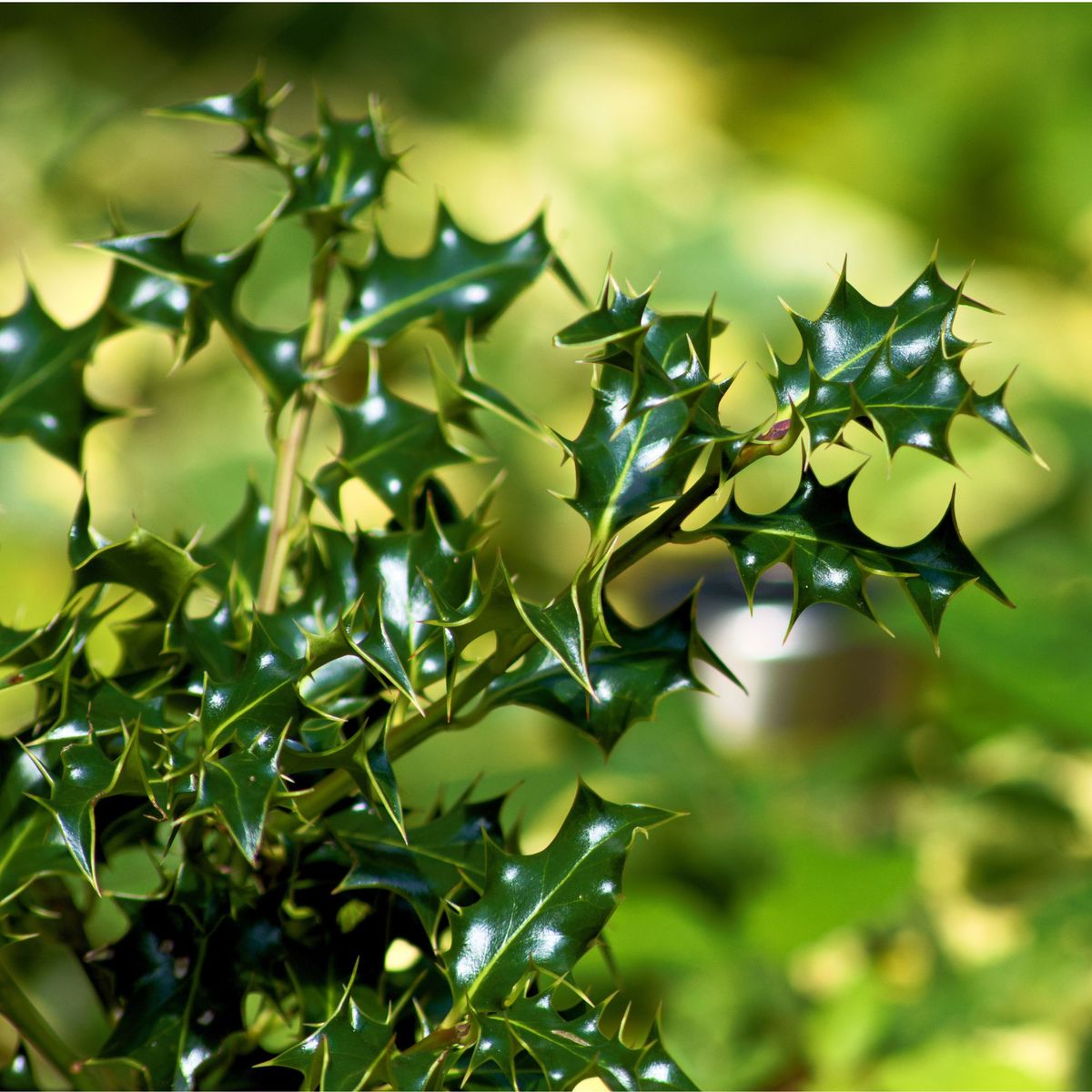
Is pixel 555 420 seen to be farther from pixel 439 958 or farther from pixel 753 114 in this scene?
pixel 439 958

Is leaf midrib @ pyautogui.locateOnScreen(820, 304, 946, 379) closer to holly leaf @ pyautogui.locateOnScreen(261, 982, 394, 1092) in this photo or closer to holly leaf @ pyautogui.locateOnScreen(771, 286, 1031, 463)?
holly leaf @ pyautogui.locateOnScreen(771, 286, 1031, 463)

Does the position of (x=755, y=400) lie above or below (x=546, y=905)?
below

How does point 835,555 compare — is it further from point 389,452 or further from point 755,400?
point 755,400

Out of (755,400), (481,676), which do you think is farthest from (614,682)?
(755,400)

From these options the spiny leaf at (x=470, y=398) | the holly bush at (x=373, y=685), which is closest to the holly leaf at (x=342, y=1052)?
the holly bush at (x=373, y=685)

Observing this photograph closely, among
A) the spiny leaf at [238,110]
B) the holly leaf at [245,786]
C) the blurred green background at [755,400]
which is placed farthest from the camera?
the blurred green background at [755,400]

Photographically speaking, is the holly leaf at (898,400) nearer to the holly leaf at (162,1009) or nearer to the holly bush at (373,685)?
the holly bush at (373,685)

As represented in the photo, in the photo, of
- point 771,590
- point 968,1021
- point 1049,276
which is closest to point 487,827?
point 968,1021
